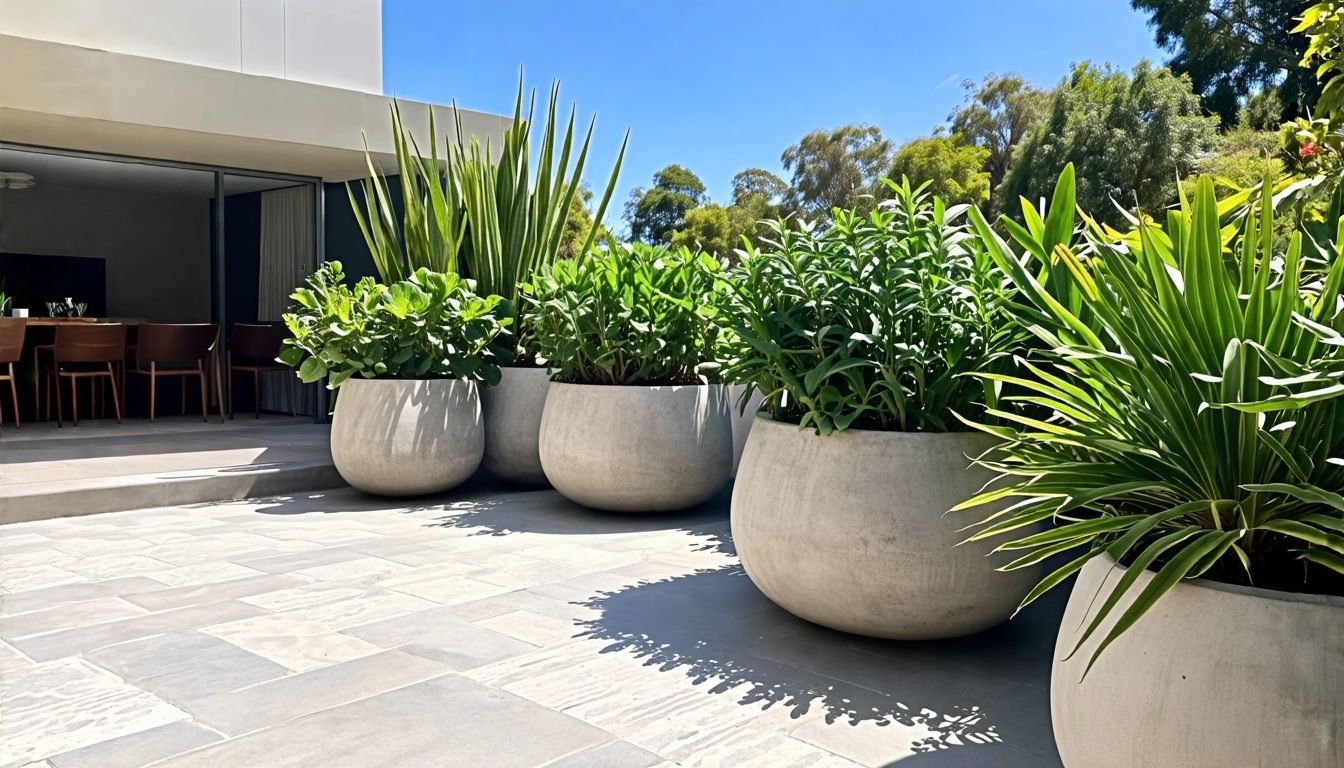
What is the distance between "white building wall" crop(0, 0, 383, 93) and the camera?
8.55 meters

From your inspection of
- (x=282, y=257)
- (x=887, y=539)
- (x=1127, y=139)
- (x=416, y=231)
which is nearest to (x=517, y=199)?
(x=416, y=231)

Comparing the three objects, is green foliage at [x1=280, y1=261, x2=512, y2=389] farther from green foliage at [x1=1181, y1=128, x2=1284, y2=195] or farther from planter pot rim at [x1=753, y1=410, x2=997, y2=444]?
green foliage at [x1=1181, y1=128, x2=1284, y2=195]

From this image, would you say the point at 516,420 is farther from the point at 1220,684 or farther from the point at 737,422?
the point at 1220,684

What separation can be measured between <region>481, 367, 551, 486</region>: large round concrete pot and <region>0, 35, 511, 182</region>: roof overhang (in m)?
3.60

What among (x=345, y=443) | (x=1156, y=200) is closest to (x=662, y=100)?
(x=1156, y=200)

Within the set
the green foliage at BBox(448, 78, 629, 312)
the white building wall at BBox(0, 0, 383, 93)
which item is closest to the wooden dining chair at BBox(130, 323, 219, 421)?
the white building wall at BBox(0, 0, 383, 93)

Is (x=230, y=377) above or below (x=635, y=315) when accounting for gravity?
below

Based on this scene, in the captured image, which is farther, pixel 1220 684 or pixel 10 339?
pixel 10 339

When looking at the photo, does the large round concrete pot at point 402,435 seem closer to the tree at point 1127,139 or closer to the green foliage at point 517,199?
the green foliage at point 517,199

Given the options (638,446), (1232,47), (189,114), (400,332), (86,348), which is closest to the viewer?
(638,446)

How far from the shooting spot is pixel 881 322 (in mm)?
2982

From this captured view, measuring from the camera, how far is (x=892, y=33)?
69.1 meters

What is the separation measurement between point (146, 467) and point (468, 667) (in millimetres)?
4213

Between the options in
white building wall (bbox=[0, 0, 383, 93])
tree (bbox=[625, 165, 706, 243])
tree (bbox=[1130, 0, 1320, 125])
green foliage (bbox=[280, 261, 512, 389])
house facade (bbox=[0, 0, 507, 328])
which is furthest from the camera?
tree (bbox=[625, 165, 706, 243])
